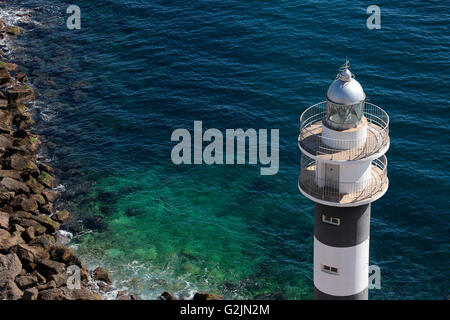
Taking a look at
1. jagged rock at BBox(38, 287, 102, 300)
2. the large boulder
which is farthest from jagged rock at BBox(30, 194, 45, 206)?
jagged rock at BBox(38, 287, 102, 300)

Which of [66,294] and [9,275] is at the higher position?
[9,275]

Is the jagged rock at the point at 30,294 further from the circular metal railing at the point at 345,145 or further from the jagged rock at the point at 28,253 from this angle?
the circular metal railing at the point at 345,145

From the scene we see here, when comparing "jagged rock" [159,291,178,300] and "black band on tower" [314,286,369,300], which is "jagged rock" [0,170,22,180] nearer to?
"jagged rock" [159,291,178,300]

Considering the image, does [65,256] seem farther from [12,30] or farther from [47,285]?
[12,30]

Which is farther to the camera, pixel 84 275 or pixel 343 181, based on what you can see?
pixel 84 275

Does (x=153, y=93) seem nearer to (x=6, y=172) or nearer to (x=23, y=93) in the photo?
(x=23, y=93)

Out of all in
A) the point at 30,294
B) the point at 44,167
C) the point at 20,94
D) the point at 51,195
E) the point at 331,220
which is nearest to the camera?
the point at 331,220

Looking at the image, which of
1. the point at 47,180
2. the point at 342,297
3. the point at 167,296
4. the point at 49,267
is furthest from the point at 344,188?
the point at 47,180
